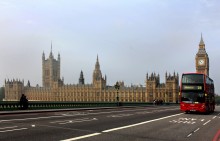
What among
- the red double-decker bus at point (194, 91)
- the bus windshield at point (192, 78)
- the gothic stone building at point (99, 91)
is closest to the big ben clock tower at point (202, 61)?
the gothic stone building at point (99, 91)

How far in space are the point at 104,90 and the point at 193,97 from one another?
444 ft

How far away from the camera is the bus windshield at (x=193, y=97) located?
3098 cm

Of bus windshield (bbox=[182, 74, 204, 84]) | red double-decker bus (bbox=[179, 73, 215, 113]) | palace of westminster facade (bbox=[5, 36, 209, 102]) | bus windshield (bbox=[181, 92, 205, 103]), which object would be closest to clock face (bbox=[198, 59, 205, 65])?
palace of westminster facade (bbox=[5, 36, 209, 102])

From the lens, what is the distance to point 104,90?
16612 centimetres

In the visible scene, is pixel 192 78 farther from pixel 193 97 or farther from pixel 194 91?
pixel 193 97

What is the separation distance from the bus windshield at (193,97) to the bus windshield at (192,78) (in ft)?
4.02

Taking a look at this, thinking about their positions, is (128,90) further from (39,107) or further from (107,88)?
(39,107)

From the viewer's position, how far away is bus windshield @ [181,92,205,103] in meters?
31.0

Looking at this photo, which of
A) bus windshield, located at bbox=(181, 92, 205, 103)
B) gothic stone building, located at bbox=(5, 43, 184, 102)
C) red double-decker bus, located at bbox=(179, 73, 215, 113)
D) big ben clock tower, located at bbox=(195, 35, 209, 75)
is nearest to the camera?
red double-decker bus, located at bbox=(179, 73, 215, 113)

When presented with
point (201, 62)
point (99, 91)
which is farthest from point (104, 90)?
point (201, 62)

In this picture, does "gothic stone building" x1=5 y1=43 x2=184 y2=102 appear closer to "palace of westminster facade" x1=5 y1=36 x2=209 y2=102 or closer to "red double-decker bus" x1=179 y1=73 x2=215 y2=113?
"palace of westminster facade" x1=5 y1=36 x2=209 y2=102

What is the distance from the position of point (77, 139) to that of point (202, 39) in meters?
182

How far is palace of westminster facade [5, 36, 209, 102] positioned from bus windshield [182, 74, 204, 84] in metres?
118

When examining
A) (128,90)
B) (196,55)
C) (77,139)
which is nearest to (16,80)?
(128,90)
